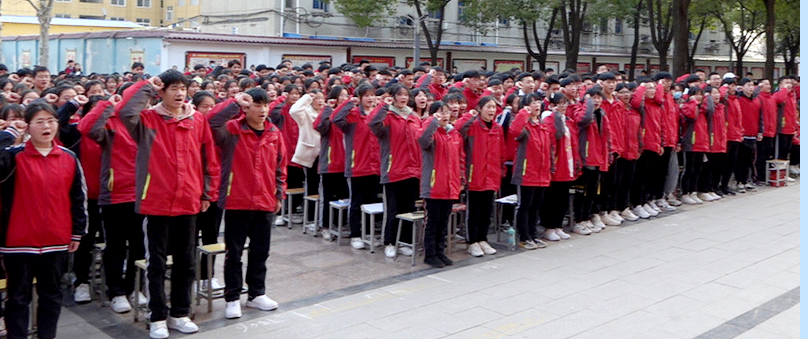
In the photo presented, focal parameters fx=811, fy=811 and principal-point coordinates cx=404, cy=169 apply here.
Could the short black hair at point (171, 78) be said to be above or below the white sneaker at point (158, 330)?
Result: above

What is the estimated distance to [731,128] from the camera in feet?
41.1

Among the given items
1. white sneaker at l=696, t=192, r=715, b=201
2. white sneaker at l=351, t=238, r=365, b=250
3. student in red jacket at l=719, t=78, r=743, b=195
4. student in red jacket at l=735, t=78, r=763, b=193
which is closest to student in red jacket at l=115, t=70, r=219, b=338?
white sneaker at l=351, t=238, r=365, b=250

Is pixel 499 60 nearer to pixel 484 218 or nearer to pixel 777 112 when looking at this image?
pixel 777 112

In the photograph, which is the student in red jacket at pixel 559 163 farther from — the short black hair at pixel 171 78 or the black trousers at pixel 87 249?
the black trousers at pixel 87 249

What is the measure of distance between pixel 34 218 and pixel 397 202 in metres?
4.06

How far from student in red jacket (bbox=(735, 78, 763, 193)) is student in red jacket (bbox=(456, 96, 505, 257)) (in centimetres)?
638

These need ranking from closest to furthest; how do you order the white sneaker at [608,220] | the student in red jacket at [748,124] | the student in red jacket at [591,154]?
Answer: the student in red jacket at [591,154] < the white sneaker at [608,220] < the student in red jacket at [748,124]

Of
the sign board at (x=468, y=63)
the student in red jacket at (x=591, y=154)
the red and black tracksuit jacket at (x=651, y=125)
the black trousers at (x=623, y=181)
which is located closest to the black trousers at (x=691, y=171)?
the red and black tracksuit jacket at (x=651, y=125)

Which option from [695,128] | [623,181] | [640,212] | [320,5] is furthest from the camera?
[320,5]

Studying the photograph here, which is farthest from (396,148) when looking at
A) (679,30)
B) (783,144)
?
(679,30)

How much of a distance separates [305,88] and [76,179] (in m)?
5.39

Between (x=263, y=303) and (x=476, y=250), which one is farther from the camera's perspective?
(x=476, y=250)

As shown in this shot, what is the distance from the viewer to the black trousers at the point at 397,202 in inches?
331

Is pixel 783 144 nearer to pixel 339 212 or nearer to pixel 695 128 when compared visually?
pixel 695 128
